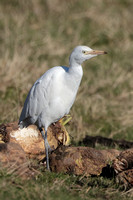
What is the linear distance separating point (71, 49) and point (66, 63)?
0.85 meters

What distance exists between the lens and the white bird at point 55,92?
4797mm

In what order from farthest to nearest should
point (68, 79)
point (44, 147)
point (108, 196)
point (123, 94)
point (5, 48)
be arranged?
point (5, 48) → point (123, 94) → point (44, 147) → point (68, 79) → point (108, 196)

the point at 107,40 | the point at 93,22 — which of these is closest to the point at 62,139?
the point at 107,40

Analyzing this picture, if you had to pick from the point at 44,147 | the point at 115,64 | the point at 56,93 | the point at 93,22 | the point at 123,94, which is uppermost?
the point at 93,22

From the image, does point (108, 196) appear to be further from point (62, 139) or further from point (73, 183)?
point (62, 139)

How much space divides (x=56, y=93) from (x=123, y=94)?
16.0ft

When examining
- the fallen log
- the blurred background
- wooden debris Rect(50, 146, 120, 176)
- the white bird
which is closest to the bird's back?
the white bird

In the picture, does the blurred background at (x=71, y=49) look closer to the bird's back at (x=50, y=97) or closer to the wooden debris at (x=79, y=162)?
the bird's back at (x=50, y=97)

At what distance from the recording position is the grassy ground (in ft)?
13.4

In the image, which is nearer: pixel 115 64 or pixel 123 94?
pixel 123 94

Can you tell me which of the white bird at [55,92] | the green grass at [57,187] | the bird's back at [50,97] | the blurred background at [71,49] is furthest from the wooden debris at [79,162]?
the blurred background at [71,49]

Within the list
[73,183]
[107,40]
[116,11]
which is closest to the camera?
[73,183]

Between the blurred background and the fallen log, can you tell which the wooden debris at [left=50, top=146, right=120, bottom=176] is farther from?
the blurred background

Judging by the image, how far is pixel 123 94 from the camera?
9508mm
